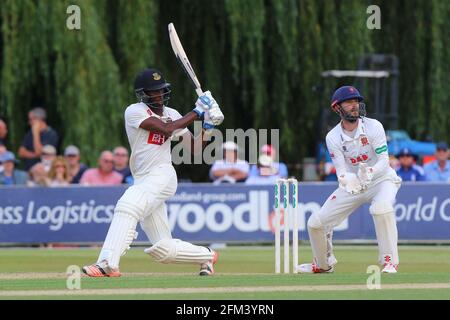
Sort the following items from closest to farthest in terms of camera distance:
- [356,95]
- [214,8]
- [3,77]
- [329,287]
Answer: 1. [329,287]
2. [356,95]
3. [3,77]
4. [214,8]

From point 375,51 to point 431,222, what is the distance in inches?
197

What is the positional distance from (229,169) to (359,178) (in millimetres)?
7464

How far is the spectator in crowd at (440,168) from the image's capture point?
20.2 meters

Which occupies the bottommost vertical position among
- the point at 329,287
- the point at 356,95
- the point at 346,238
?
the point at 346,238

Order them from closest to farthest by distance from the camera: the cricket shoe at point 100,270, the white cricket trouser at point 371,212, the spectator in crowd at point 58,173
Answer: the cricket shoe at point 100,270 → the white cricket trouser at point 371,212 → the spectator in crowd at point 58,173

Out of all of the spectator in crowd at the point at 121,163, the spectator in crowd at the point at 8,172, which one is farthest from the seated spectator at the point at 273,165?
the spectator in crowd at the point at 8,172

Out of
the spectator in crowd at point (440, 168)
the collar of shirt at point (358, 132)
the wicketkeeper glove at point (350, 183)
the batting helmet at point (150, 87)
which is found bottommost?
the spectator in crowd at point (440, 168)

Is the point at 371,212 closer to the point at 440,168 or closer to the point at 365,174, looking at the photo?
the point at 365,174

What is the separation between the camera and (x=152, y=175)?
12203mm

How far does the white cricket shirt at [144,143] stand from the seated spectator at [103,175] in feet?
23.8

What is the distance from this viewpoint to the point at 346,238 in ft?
63.5

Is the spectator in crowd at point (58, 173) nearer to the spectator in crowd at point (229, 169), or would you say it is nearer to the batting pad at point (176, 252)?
the spectator in crowd at point (229, 169)
